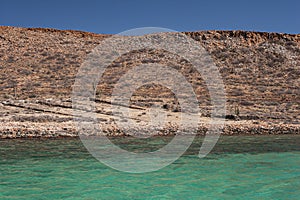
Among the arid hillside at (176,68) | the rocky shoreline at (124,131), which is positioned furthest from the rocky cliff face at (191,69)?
the rocky shoreline at (124,131)

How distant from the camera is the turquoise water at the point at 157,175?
11.1 m

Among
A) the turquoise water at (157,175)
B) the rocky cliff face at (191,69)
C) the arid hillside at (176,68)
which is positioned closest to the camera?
the turquoise water at (157,175)

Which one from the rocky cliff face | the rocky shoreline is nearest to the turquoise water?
the rocky shoreline

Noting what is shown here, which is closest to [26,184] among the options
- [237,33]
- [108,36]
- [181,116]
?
[181,116]

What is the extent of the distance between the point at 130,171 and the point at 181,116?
13.8m

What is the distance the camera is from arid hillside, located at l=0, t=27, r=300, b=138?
32.1m

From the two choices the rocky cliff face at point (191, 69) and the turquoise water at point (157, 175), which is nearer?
the turquoise water at point (157, 175)

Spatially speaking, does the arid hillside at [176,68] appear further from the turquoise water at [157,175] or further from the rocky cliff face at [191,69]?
the turquoise water at [157,175]

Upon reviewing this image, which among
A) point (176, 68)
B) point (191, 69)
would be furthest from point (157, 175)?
point (176, 68)

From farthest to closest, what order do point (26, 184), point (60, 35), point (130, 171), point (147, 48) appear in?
point (60, 35), point (147, 48), point (130, 171), point (26, 184)

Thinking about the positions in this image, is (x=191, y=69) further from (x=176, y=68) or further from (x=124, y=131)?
(x=124, y=131)

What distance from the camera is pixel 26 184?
12000mm

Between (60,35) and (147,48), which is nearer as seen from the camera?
(147,48)

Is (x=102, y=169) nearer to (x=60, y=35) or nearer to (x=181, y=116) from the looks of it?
(x=181, y=116)
